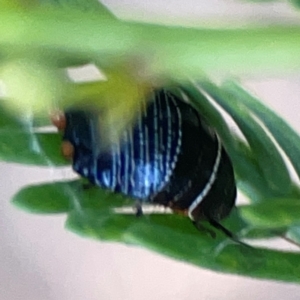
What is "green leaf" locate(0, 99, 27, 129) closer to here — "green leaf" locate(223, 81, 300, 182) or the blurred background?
"green leaf" locate(223, 81, 300, 182)

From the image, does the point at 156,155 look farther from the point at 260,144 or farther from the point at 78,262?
the point at 78,262

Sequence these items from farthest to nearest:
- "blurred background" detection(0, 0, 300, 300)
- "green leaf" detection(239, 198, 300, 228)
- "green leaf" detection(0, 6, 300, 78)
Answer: "blurred background" detection(0, 0, 300, 300) → "green leaf" detection(239, 198, 300, 228) → "green leaf" detection(0, 6, 300, 78)

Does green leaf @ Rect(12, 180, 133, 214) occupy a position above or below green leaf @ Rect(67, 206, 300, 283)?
above

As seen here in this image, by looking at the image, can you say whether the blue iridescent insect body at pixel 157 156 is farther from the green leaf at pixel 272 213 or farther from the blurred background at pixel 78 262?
the blurred background at pixel 78 262

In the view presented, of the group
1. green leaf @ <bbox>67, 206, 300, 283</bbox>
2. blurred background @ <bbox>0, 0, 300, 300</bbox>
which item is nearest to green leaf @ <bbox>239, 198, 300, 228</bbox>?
green leaf @ <bbox>67, 206, 300, 283</bbox>

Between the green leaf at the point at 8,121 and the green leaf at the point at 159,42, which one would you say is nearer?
the green leaf at the point at 159,42

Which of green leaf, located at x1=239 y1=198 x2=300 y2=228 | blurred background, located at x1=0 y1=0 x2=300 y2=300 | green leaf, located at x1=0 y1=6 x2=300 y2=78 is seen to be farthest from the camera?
blurred background, located at x1=0 y1=0 x2=300 y2=300

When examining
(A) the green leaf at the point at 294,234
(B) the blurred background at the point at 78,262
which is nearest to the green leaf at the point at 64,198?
(A) the green leaf at the point at 294,234
